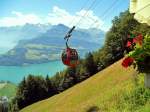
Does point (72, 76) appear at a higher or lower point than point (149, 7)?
lower

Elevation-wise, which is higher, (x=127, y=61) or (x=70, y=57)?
(x=127, y=61)

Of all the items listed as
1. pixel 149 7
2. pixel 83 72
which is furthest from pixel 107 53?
pixel 149 7

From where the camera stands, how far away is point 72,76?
373 feet

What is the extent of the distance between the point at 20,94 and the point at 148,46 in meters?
104

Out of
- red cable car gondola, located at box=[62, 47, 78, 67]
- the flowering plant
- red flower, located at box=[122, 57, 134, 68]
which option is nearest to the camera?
the flowering plant

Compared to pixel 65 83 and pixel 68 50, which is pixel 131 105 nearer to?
pixel 68 50

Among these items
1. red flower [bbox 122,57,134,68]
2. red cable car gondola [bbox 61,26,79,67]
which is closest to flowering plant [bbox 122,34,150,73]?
red flower [bbox 122,57,134,68]

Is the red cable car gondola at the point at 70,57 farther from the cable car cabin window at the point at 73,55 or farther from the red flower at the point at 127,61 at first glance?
the red flower at the point at 127,61

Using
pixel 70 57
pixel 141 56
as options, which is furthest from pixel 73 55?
pixel 141 56

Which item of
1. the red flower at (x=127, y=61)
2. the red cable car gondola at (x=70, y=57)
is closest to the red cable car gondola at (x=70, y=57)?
the red cable car gondola at (x=70, y=57)

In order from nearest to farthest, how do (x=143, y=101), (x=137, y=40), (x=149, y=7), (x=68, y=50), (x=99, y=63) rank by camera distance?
(x=143, y=101)
(x=137, y=40)
(x=149, y=7)
(x=68, y=50)
(x=99, y=63)

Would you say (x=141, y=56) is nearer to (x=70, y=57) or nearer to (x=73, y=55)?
(x=70, y=57)

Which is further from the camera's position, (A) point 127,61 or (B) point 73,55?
(B) point 73,55

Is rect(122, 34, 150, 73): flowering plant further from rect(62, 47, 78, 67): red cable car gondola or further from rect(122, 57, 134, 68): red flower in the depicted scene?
rect(62, 47, 78, 67): red cable car gondola
